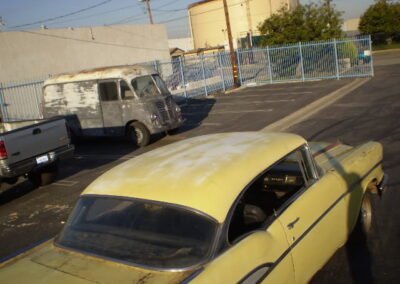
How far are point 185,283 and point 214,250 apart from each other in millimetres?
327

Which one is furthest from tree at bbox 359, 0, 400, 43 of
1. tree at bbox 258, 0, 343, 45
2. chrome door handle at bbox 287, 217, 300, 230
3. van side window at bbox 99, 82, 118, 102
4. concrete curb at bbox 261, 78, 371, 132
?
chrome door handle at bbox 287, 217, 300, 230

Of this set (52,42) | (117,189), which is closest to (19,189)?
(117,189)

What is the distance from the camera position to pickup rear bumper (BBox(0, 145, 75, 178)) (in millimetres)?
7555

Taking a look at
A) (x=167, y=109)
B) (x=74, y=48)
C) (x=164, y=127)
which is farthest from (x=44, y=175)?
(x=74, y=48)

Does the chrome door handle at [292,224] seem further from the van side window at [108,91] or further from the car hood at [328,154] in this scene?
the van side window at [108,91]

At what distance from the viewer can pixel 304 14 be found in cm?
2645

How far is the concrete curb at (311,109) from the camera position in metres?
12.6

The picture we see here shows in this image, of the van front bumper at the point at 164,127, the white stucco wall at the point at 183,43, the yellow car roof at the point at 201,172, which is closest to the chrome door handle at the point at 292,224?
the yellow car roof at the point at 201,172

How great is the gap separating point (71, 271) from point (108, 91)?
408 inches

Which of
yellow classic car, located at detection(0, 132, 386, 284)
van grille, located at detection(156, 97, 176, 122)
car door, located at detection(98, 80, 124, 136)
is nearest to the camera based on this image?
yellow classic car, located at detection(0, 132, 386, 284)

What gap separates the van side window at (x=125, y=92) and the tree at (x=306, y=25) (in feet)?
52.5

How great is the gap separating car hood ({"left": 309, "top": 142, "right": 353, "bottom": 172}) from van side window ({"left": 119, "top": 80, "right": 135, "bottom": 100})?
8.09 meters

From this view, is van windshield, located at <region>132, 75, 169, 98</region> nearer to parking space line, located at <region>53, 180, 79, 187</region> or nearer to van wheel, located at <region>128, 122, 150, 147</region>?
van wheel, located at <region>128, 122, 150, 147</region>

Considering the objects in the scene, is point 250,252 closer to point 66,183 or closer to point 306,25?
point 66,183
